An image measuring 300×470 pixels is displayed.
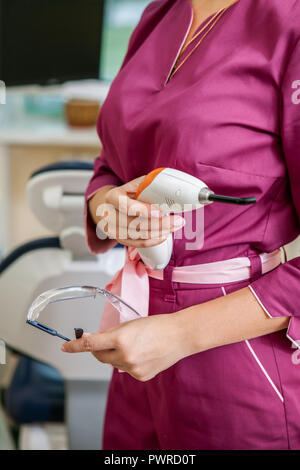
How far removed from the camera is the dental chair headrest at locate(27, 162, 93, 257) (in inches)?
53.7

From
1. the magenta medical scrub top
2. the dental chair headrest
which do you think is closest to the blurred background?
the dental chair headrest

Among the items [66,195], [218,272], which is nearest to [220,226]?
[218,272]

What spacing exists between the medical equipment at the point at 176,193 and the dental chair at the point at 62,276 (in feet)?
2.00

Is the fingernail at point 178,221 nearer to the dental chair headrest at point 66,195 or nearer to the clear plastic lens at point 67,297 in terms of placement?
the clear plastic lens at point 67,297

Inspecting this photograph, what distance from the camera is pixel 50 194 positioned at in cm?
137

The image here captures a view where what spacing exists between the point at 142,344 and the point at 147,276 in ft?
0.51

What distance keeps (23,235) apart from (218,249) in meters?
2.02

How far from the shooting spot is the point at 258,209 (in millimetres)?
821

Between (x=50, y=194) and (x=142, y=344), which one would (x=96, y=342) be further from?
(x=50, y=194)

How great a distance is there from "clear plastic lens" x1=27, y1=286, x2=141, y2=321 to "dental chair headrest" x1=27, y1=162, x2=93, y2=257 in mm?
498

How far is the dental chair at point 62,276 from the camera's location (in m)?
1.38

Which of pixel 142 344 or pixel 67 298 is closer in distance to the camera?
pixel 142 344

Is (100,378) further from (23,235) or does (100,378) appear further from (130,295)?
(23,235)
